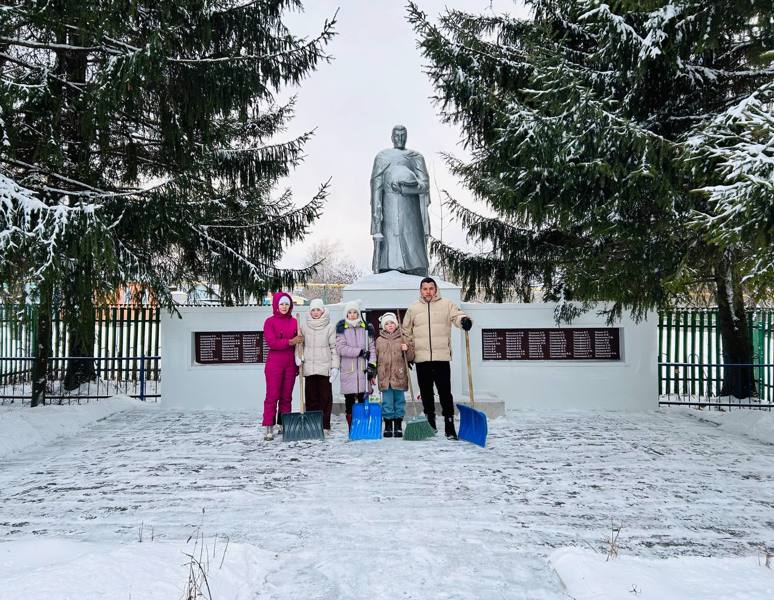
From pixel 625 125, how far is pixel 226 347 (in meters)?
6.11

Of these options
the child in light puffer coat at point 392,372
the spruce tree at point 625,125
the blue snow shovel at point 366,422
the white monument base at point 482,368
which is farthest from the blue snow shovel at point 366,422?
the spruce tree at point 625,125

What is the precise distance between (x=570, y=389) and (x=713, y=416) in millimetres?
1817

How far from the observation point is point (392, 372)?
5906 mm

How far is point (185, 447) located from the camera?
5516 mm

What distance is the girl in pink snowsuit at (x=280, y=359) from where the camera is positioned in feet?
19.4

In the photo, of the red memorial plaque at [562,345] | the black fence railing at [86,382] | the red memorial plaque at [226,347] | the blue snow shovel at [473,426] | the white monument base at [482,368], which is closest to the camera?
the blue snow shovel at [473,426]

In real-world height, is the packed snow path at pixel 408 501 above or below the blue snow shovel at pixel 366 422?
below

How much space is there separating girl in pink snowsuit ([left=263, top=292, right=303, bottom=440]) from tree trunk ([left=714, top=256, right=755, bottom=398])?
682cm

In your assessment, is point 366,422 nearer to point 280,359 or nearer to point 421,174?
point 280,359

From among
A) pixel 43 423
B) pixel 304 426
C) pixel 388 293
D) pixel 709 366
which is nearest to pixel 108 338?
pixel 43 423

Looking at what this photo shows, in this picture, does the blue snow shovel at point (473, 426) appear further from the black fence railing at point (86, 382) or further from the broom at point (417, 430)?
the black fence railing at point (86, 382)

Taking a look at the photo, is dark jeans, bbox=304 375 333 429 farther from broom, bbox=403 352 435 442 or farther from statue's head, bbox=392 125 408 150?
statue's head, bbox=392 125 408 150

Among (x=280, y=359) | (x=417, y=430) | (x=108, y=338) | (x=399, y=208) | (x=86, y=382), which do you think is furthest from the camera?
(x=108, y=338)

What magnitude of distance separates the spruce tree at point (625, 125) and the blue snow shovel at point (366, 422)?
9.09 ft
